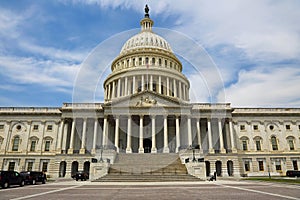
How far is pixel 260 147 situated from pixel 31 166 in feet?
170

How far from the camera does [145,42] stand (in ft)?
234

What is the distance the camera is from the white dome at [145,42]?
70.9 meters

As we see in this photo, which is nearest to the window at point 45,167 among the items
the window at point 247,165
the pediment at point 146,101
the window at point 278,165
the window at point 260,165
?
the pediment at point 146,101

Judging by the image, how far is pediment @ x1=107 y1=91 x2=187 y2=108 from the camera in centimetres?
4706

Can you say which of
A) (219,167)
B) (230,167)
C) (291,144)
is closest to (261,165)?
(230,167)

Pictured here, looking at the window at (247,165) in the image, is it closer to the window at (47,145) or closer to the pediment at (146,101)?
the pediment at (146,101)

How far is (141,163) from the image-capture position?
34.7 metres

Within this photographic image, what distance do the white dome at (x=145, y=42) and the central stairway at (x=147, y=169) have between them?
4130 cm

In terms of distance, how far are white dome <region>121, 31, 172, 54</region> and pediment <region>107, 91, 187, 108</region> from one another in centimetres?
2675

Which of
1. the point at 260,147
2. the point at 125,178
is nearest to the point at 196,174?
the point at 125,178

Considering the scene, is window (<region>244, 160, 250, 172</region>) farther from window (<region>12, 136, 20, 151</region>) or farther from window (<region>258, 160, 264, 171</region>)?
window (<region>12, 136, 20, 151</region>)

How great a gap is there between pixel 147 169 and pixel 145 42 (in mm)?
48607

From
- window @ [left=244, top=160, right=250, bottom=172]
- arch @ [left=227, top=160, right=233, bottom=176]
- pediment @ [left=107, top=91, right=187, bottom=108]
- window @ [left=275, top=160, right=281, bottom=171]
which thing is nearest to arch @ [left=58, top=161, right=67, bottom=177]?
pediment @ [left=107, top=91, right=187, bottom=108]

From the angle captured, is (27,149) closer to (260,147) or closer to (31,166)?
(31,166)
